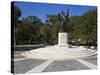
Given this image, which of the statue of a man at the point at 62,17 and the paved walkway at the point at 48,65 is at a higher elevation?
the statue of a man at the point at 62,17

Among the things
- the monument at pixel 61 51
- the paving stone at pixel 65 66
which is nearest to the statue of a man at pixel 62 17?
the monument at pixel 61 51

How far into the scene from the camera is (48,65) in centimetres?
450

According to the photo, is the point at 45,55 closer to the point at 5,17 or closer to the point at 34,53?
the point at 34,53

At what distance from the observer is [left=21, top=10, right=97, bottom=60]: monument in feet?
14.5

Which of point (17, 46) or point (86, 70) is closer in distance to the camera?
point (17, 46)

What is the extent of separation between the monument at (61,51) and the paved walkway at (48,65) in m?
0.08

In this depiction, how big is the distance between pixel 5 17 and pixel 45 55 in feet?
3.37

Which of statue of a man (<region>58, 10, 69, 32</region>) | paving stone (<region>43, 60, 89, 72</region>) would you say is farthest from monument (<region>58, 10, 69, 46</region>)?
paving stone (<region>43, 60, 89, 72</region>)

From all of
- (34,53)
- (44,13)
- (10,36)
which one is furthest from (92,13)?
(10,36)

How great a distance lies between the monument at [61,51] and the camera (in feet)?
14.5

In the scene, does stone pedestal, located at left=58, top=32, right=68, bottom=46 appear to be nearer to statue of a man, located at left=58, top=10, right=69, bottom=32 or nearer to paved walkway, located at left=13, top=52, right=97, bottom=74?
statue of a man, located at left=58, top=10, right=69, bottom=32

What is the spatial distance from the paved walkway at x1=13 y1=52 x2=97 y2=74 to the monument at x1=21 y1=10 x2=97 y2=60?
78 mm

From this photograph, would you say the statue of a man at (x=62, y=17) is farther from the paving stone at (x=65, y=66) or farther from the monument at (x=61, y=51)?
the paving stone at (x=65, y=66)

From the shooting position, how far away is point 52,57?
14.9 feet
